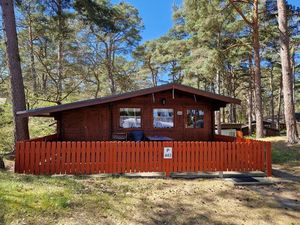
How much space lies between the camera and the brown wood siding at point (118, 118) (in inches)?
450

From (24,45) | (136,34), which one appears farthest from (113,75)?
(24,45)

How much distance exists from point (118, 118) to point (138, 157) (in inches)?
154

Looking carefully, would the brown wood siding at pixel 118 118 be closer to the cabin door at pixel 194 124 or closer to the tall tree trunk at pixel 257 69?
the cabin door at pixel 194 124

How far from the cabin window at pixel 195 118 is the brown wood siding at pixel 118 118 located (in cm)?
15

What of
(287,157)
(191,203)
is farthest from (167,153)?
(287,157)

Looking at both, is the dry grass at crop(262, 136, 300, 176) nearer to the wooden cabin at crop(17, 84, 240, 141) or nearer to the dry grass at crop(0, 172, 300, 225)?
the dry grass at crop(0, 172, 300, 225)

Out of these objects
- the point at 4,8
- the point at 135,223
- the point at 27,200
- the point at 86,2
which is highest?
the point at 86,2

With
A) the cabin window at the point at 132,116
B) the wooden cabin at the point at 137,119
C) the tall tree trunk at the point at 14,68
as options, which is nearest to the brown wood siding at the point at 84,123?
the wooden cabin at the point at 137,119

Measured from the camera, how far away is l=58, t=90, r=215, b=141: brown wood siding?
1144 cm

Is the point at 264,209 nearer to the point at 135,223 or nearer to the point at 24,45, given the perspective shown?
the point at 135,223

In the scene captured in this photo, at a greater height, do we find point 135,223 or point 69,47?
point 69,47

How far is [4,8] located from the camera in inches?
387

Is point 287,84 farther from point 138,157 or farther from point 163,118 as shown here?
point 138,157

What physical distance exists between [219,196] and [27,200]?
392 cm
